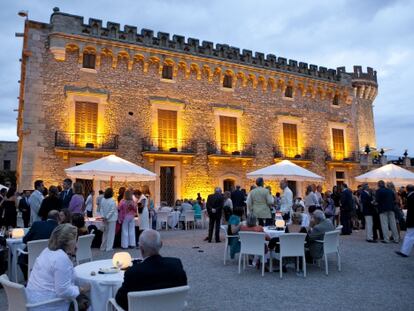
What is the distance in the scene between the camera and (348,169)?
68.7ft

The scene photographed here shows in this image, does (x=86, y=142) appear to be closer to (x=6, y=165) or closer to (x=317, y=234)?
(x=317, y=234)

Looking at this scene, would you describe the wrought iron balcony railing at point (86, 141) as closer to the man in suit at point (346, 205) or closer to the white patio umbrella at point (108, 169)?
the white patio umbrella at point (108, 169)

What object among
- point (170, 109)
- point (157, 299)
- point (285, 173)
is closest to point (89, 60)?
point (170, 109)

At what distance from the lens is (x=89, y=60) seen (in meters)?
15.1

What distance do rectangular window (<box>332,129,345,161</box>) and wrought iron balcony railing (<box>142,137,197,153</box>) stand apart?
31.6 feet

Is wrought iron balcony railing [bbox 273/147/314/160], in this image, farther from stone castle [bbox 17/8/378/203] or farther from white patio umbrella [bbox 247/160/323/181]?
white patio umbrella [bbox 247/160/323/181]

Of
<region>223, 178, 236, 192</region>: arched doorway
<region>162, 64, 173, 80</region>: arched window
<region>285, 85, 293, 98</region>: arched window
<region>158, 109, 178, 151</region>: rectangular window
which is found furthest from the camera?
<region>285, 85, 293, 98</region>: arched window

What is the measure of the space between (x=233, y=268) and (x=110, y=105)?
11.0 meters

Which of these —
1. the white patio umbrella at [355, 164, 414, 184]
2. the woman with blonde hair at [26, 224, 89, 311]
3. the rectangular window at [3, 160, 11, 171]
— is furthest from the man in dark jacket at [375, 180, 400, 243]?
the rectangular window at [3, 160, 11, 171]

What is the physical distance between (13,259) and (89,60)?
11.6m

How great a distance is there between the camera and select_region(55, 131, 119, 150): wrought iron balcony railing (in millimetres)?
13832

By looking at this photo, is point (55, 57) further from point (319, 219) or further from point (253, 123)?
point (319, 219)

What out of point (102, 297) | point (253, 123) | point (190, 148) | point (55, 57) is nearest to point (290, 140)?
point (253, 123)

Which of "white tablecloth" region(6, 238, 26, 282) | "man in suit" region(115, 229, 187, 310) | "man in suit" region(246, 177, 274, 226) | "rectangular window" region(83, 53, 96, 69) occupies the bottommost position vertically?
"white tablecloth" region(6, 238, 26, 282)
